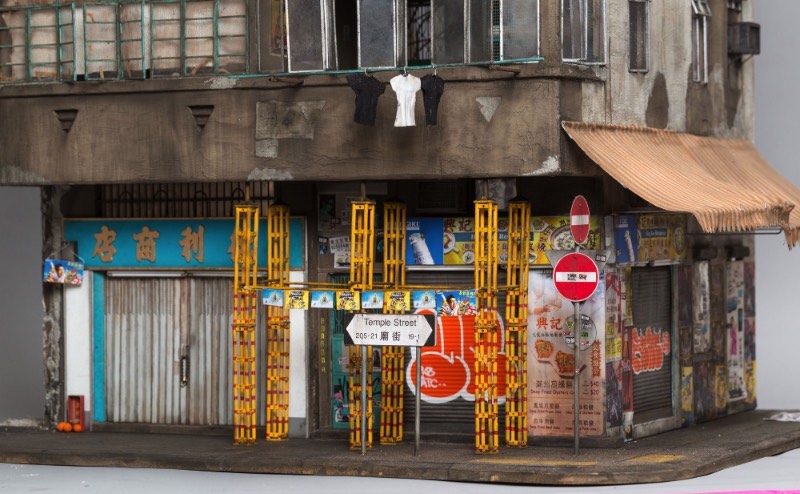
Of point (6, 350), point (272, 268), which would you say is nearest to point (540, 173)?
point (272, 268)

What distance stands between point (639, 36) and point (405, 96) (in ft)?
11.8

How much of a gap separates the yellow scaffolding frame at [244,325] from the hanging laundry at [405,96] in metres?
2.49

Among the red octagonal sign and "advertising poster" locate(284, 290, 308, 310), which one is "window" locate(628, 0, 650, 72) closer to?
the red octagonal sign

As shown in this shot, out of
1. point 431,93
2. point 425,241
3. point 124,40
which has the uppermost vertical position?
point 124,40

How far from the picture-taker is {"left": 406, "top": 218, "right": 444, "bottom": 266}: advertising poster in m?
22.6

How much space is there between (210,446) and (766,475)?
6.76 metres

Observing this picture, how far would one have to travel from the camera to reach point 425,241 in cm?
2264

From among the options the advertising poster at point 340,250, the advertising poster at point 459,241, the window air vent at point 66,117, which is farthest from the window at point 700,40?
the window air vent at point 66,117

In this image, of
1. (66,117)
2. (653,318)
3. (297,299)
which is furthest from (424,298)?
(66,117)

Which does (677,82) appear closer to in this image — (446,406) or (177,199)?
(446,406)

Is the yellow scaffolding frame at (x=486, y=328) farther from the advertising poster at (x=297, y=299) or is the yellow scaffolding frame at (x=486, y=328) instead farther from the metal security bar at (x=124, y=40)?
the metal security bar at (x=124, y=40)

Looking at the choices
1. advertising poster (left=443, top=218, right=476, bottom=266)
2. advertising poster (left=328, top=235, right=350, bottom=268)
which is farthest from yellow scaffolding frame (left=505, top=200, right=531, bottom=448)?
advertising poster (left=328, top=235, right=350, bottom=268)

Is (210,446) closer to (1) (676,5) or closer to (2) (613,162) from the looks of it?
(2) (613,162)

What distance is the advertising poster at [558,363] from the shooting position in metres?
22.1
